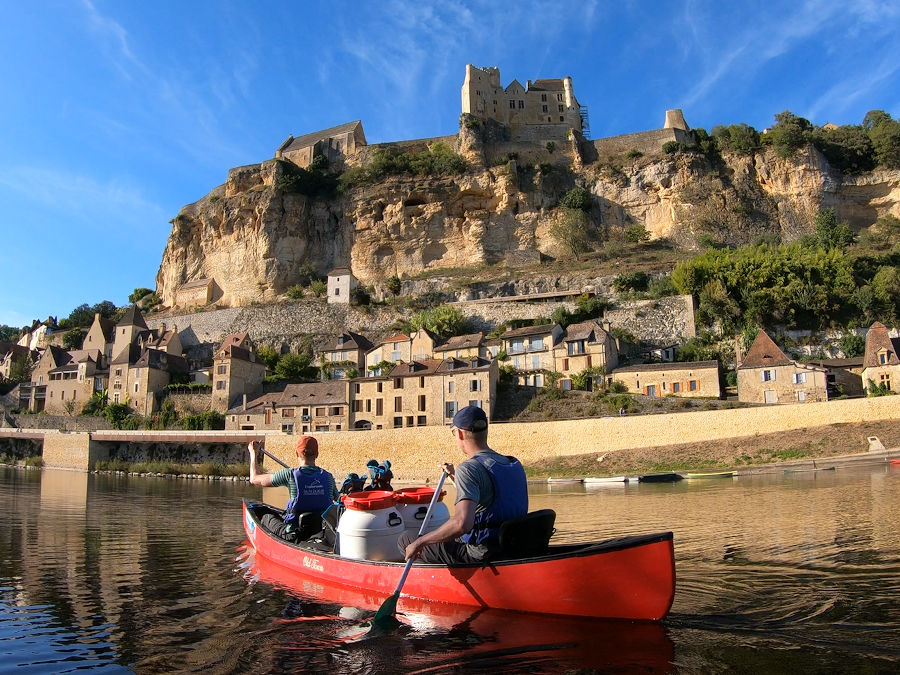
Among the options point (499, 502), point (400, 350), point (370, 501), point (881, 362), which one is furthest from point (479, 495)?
point (400, 350)

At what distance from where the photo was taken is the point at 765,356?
34.7m

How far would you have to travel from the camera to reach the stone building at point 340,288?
5562cm

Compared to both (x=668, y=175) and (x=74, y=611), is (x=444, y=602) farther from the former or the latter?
(x=668, y=175)

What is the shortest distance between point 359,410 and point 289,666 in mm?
34315

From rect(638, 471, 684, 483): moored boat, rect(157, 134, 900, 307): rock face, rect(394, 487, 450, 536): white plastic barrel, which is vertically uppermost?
rect(157, 134, 900, 307): rock face

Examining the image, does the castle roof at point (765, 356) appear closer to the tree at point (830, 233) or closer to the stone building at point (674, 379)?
the stone building at point (674, 379)

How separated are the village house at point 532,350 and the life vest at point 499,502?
3370cm

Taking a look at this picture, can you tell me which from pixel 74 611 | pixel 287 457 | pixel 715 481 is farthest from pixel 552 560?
pixel 287 457

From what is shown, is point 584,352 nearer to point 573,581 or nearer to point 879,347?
point 879,347

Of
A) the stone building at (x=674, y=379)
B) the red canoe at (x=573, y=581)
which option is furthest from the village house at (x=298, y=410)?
the red canoe at (x=573, y=581)

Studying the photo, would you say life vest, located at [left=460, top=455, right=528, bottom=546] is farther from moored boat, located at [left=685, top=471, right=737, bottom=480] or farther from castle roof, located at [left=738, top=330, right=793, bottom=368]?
castle roof, located at [left=738, top=330, right=793, bottom=368]

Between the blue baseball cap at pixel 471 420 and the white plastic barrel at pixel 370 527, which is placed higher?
the blue baseball cap at pixel 471 420

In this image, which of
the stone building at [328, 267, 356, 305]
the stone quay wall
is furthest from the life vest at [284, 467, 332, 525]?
the stone building at [328, 267, 356, 305]

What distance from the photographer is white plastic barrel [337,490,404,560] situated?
778cm
